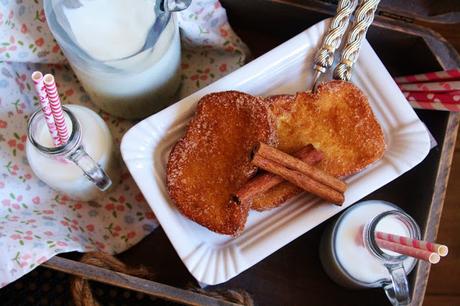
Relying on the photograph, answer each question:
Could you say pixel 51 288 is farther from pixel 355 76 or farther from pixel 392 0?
pixel 392 0

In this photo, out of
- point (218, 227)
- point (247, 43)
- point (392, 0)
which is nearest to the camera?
point (218, 227)

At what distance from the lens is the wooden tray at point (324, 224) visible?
1.02 m

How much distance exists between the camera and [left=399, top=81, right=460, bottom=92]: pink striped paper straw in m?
0.97

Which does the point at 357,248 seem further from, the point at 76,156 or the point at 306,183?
the point at 76,156

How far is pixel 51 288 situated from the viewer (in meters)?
0.96

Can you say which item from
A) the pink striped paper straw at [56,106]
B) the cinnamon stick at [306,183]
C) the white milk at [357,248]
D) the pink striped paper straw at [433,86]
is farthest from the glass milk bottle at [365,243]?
the pink striped paper straw at [56,106]

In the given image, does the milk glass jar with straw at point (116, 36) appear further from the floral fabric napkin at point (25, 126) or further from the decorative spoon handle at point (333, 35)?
the decorative spoon handle at point (333, 35)

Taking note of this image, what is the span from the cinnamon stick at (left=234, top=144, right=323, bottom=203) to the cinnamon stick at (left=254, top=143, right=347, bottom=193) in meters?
0.02

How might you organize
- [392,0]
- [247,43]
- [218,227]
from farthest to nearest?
[247,43], [392,0], [218,227]

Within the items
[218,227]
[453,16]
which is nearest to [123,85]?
[218,227]

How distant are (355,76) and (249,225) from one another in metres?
0.32

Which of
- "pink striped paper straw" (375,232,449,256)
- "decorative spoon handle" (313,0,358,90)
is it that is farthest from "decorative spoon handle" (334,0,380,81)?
"pink striped paper straw" (375,232,449,256)

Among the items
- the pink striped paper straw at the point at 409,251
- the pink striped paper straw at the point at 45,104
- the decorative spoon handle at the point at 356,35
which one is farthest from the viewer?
the decorative spoon handle at the point at 356,35

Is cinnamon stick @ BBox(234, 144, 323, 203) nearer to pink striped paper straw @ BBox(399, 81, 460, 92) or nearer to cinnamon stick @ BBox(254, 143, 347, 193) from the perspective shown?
cinnamon stick @ BBox(254, 143, 347, 193)
